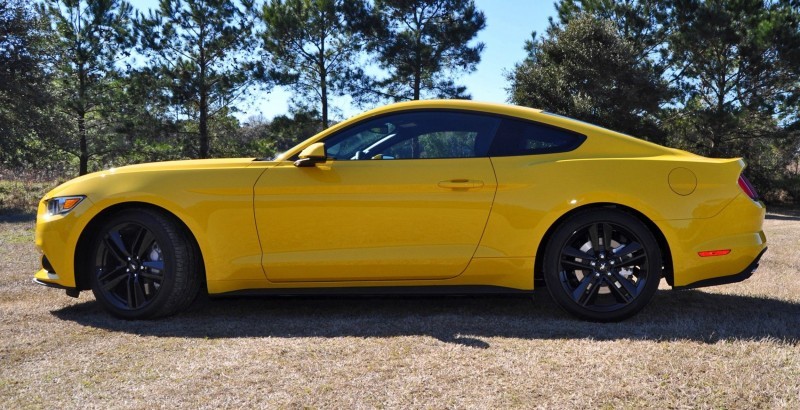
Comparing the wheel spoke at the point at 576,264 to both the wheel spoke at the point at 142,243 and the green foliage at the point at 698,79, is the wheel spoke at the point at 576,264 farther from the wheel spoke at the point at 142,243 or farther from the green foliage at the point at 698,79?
the green foliage at the point at 698,79

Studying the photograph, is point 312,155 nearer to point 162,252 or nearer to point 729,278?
point 162,252

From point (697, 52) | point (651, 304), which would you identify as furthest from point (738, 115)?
point (651, 304)

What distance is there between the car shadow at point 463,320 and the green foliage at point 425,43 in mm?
22434

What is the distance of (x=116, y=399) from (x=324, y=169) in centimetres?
184

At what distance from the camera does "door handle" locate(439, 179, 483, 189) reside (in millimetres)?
4020

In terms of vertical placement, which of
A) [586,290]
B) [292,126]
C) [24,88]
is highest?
[24,88]

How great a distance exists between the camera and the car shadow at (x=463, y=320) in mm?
3740

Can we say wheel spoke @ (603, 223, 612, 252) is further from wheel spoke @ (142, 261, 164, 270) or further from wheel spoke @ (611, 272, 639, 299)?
wheel spoke @ (142, 261, 164, 270)

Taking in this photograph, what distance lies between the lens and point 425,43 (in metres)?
26.7

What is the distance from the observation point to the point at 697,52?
25.4 metres

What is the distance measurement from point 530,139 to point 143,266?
2658mm

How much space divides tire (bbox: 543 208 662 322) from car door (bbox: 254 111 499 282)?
1.72 feet

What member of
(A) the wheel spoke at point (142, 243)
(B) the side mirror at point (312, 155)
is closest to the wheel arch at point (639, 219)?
(B) the side mirror at point (312, 155)

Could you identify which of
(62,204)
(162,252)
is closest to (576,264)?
(162,252)
